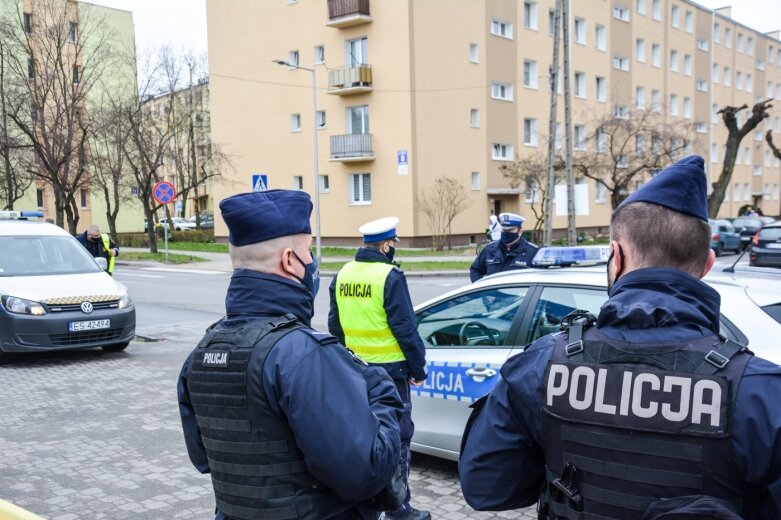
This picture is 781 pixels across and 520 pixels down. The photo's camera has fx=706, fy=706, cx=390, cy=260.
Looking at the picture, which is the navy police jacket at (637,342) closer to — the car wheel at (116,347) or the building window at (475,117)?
the car wheel at (116,347)

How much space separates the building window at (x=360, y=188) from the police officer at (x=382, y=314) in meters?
29.6

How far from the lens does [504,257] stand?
27.9 feet

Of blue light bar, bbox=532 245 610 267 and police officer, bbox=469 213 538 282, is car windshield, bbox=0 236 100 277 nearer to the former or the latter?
police officer, bbox=469 213 538 282

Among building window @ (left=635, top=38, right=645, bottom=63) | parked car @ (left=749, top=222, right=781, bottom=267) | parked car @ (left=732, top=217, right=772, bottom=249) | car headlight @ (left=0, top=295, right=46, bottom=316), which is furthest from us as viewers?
building window @ (left=635, top=38, right=645, bottom=63)

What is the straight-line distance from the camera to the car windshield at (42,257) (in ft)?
32.0

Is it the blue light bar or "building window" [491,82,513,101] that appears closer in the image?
the blue light bar

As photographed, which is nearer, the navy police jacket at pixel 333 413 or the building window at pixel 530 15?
the navy police jacket at pixel 333 413

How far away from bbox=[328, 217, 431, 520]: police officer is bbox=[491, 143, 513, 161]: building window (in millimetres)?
32307

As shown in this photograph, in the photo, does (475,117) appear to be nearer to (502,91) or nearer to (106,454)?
(502,91)

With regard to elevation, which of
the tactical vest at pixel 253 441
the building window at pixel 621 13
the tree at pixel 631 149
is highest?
the building window at pixel 621 13

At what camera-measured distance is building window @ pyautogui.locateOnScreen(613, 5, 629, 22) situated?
146ft

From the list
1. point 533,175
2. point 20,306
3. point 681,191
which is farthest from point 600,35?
point 681,191

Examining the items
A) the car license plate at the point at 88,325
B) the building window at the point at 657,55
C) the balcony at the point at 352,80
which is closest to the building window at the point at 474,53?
the balcony at the point at 352,80

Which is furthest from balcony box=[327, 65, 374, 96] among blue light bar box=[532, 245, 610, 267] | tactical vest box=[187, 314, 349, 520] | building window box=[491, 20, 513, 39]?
tactical vest box=[187, 314, 349, 520]
